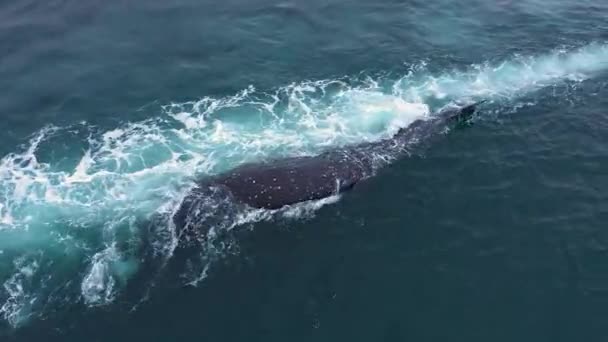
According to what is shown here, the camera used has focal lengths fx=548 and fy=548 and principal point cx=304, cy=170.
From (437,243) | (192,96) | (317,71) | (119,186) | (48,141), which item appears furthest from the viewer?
(317,71)

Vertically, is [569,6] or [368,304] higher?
[569,6]

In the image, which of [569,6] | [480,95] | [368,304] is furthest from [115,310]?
[569,6]

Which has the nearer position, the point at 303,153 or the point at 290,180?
the point at 290,180

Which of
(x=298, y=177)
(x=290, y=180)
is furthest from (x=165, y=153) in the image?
(x=298, y=177)

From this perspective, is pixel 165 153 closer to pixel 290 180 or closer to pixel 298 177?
pixel 290 180

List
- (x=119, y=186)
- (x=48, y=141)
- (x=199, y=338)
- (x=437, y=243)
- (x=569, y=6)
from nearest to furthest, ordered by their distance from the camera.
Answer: (x=199, y=338) → (x=437, y=243) → (x=119, y=186) → (x=48, y=141) → (x=569, y=6)

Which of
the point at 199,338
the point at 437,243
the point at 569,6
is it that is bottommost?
the point at 199,338

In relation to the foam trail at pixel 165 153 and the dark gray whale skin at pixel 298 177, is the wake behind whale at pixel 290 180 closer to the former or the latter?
the dark gray whale skin at pixel 298 177

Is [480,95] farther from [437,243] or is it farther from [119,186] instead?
[119,186]
